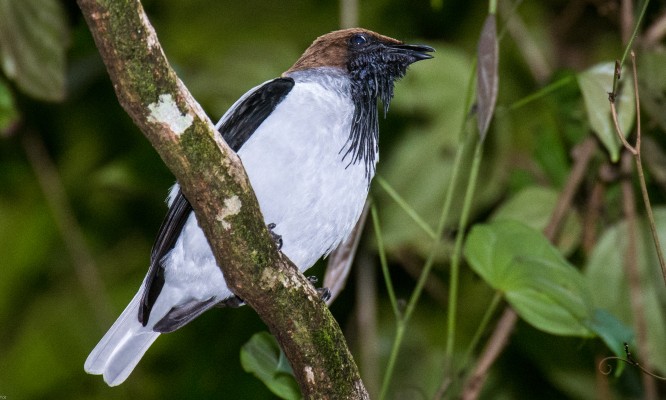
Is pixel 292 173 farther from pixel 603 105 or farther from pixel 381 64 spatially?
pixel 603 105

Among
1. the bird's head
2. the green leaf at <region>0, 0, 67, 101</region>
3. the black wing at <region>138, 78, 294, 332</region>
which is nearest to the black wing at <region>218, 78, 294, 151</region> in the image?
the black wing at <region>138, 78, 294, 332</region>

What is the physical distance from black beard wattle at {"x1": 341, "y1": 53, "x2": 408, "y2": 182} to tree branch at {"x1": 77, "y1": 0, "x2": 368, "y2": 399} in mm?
608

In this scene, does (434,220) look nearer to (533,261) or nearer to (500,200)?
(500,200)

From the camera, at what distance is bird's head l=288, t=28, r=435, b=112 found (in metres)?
3.05

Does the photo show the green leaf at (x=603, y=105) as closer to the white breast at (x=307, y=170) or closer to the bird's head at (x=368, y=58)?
the bird's head at (x=368, y=58)

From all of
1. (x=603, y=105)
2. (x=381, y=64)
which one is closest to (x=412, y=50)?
(x=381, y=64)

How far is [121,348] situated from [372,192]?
1.60 metres

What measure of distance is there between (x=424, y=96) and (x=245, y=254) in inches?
91.0

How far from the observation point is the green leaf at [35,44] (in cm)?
304

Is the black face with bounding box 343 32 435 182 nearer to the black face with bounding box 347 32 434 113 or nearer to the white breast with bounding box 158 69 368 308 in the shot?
the black face with bounding box 347 32 434 113

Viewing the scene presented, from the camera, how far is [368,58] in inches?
121

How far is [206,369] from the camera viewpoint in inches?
180

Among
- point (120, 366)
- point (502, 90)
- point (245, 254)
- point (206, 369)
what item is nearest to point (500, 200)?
point (502, 90)

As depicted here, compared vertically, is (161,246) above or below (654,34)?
above
